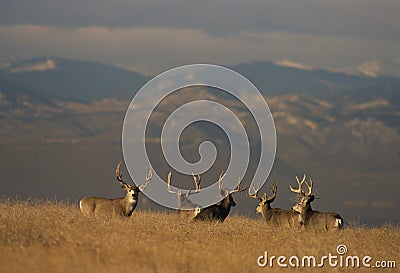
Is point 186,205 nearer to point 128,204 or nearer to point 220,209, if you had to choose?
point 220,209

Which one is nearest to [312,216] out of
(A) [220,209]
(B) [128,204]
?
(A) [220,209]

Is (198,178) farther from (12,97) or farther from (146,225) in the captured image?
(12,97)

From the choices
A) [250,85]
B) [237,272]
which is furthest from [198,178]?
[237,272]

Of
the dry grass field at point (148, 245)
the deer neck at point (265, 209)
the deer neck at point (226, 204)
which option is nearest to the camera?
the dry grass field at point (148, 245)

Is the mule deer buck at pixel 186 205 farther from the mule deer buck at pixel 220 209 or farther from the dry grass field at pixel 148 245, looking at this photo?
the dry grass field at pixel 148 245

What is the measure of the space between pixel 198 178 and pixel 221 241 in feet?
34.2

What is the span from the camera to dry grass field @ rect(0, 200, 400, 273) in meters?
14.2

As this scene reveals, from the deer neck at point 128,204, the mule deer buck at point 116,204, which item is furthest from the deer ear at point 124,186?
the deer neck at point 128,204

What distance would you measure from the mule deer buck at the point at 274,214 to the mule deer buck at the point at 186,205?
2.09 m

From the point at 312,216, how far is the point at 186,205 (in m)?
4.37

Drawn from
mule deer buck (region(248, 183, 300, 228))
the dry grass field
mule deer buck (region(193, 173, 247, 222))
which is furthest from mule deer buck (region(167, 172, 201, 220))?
the dry grass field

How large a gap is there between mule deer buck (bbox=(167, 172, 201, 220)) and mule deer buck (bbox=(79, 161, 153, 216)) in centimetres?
219

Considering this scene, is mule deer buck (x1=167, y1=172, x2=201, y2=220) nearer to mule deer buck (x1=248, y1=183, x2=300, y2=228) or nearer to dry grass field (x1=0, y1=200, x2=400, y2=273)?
mule deer buck (x1=248, y1=183, x2=300, y2=228)

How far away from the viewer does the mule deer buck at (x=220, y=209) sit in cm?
2486
